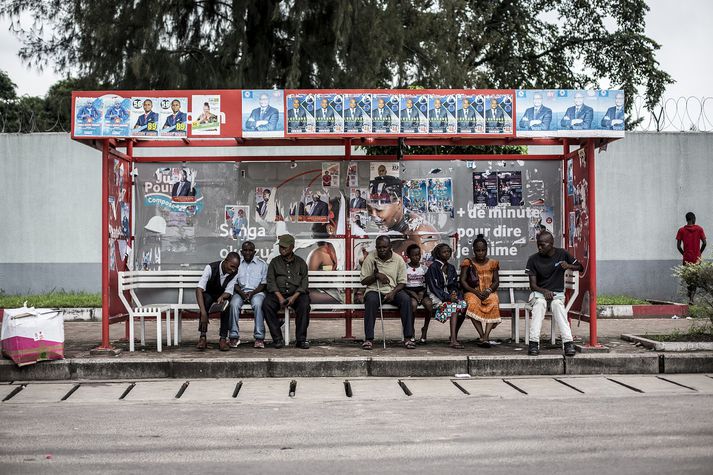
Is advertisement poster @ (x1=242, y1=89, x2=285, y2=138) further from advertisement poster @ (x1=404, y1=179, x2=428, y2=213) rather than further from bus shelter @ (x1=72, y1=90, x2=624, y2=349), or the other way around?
advertisement poster @ (x1=404, y1=179, x2=428, y2=213)

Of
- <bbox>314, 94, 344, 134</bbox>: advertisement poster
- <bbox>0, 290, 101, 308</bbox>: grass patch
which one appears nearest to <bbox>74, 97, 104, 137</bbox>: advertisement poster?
<bbox>314, 94, 344, 134</bbox>: advertisement poster

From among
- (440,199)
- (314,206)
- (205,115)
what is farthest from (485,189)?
(205,115)

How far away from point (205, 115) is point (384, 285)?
3036 millimetres

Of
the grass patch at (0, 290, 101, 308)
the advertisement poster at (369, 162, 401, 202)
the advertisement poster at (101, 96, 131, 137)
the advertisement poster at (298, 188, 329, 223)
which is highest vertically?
the advertisement poster at (101, 96, 131, 137)

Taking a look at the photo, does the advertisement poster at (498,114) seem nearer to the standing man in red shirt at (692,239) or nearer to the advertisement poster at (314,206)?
the advertisement poster at (314,206)

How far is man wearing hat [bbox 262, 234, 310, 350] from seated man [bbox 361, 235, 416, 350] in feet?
2.48

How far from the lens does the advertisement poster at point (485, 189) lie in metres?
11.7

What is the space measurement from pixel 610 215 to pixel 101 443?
44.7 feet

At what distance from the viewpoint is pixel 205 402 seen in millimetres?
7684

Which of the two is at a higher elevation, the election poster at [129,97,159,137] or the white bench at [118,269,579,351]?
the election poster at [129,97,159,137]

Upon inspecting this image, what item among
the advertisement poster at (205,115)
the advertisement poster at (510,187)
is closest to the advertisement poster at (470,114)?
the advertisement poster at (510,187)

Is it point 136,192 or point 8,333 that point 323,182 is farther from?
point 8,333

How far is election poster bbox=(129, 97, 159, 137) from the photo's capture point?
9969 millimetres

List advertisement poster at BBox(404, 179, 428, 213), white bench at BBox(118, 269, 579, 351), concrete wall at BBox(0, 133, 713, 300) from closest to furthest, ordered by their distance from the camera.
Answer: white bench at BBox(118, 269, 579, 351) → advertisement poster at BBox(404, 179, 428, 213) → concrete wall at BBox(0, 133, 713, 300)
